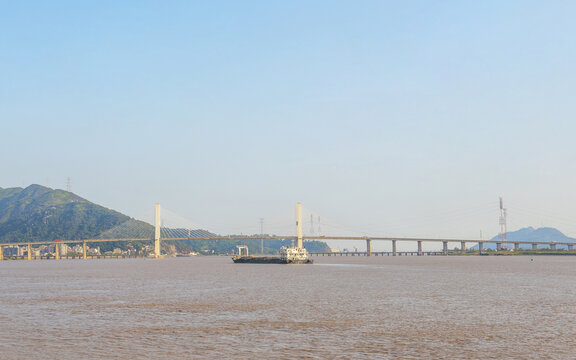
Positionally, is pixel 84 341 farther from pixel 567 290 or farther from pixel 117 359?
pixel 567 290

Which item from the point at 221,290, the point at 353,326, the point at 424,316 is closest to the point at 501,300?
the point at 424,316

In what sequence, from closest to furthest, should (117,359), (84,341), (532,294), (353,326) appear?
(117,359) → (84,341) → (353,326) → (532,294)

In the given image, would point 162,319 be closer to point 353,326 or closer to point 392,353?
point 353,326

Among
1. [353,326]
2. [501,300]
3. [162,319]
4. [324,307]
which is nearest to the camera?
[353,326]

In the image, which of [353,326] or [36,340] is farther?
[353,326]

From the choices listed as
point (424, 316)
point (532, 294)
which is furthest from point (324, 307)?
point (532, 294)

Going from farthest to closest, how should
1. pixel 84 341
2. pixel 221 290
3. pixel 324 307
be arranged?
pixel 221 290 < pixel 324 307 < pixel 84 341

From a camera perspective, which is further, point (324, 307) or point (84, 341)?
point (324, 307)

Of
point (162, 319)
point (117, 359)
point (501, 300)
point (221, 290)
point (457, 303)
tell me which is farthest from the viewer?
point (221, 290)
